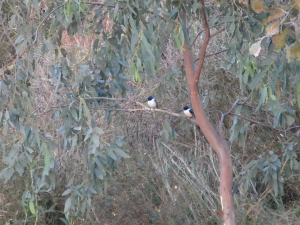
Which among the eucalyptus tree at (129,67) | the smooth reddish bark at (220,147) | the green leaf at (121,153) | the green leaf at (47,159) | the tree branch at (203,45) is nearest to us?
the eucalyptus tree at (129,67)

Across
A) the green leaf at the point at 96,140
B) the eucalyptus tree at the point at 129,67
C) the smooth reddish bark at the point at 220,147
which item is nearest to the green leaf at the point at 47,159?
the eucalyptus tree at the point at 129,67

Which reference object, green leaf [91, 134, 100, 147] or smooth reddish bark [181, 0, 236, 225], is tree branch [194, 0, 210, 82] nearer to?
smooth reddish bark [181, 0, 236, 225]

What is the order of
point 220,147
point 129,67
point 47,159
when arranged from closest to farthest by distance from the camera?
point 47,159 → point 129,67 → point 220,147

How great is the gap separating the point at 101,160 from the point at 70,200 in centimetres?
43

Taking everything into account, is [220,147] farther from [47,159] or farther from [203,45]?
[47,159]

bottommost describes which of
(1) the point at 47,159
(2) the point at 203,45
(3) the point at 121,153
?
(3) the point at 121,153

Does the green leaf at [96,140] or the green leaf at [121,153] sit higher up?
the green leaf at [96,140]

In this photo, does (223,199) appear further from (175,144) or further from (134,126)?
(134,126)

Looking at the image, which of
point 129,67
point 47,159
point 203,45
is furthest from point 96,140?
point 203,45

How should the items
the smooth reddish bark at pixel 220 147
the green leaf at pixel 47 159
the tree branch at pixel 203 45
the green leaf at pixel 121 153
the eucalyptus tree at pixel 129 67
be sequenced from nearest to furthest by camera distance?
the eucalyptus tree at pixel 129 67 < the green leaf at pixel 47 159 < the green leaf at pixel 121 153 < the tree branch at pixel 203 45 < the smooth reddish bark at pixel 220 147

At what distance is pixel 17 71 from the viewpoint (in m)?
3.03

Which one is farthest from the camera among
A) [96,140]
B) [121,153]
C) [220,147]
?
[220,147]

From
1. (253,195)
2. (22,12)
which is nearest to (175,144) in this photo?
(253,195)

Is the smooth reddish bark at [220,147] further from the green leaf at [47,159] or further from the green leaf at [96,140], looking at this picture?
the green leaf at [47,159]
